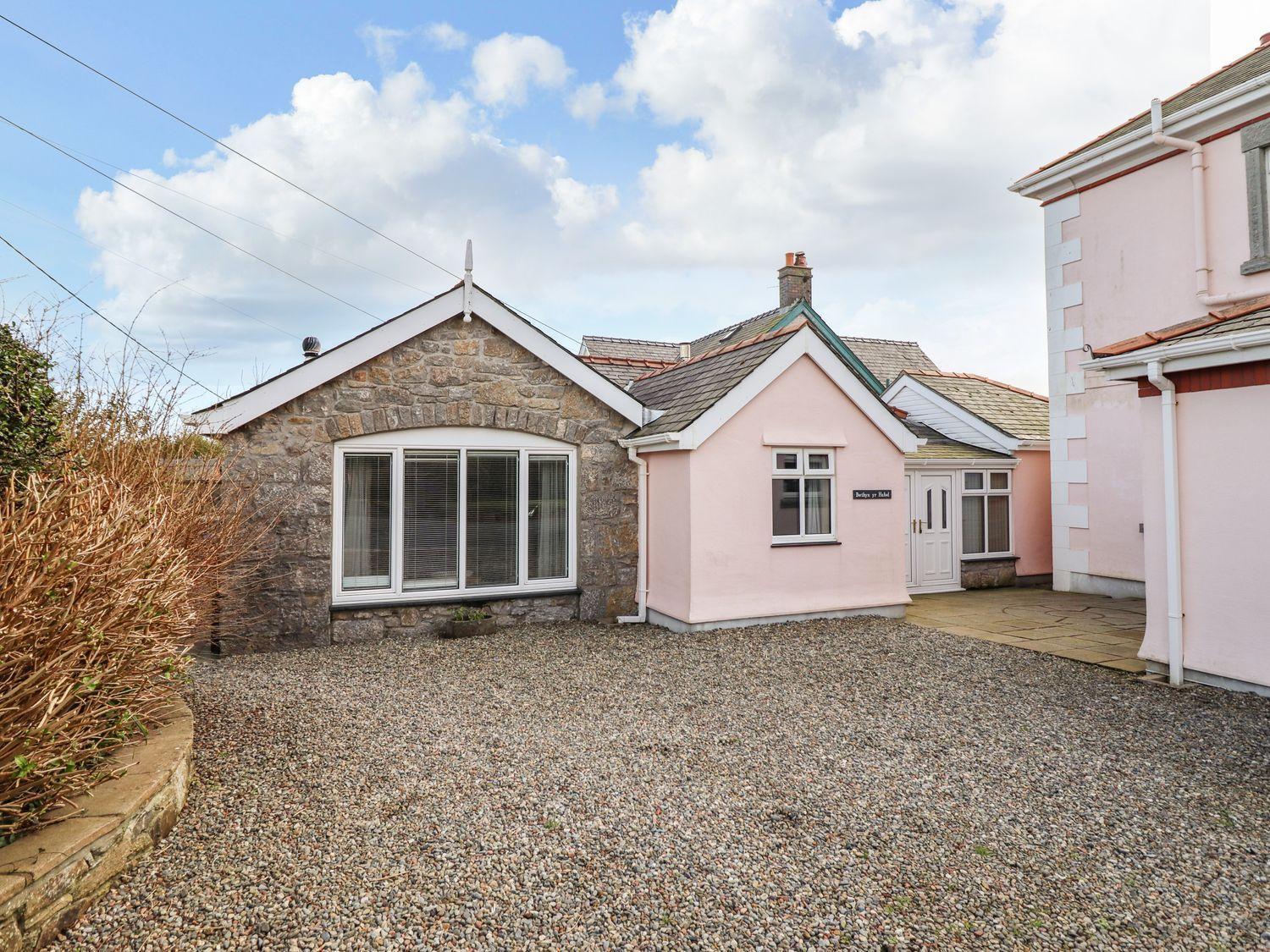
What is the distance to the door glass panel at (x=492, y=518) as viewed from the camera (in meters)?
9.50

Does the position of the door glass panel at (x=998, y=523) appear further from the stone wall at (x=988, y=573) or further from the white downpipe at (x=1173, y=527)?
the white downpipe at (x=1173, y=527)

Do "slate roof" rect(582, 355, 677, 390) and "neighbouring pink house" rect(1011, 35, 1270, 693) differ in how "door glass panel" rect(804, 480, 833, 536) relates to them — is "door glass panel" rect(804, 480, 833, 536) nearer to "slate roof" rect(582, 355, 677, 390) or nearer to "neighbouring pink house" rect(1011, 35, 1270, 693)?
"neighbouring pink house" rect(1011, 35, 1270, 693)

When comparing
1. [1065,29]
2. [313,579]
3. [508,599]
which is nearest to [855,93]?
[1065,29]

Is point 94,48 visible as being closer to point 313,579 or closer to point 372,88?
point 372,88

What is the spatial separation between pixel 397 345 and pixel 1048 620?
1004cm

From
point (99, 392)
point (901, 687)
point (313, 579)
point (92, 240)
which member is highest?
point (92, 240)

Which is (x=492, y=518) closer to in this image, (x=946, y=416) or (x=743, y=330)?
(x=743, y=330)

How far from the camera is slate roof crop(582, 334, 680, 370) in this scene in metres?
24.0

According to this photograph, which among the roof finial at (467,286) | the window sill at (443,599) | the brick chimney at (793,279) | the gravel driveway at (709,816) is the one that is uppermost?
the brick chimney at (793,279)

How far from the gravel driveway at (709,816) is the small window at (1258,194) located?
6.68m

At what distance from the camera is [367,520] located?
8992 mm

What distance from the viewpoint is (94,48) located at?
10.3 m

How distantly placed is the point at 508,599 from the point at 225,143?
9.38 m

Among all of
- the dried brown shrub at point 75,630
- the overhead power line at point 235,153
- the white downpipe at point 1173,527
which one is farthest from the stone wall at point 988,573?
the dried brown shrub at point 75,630
